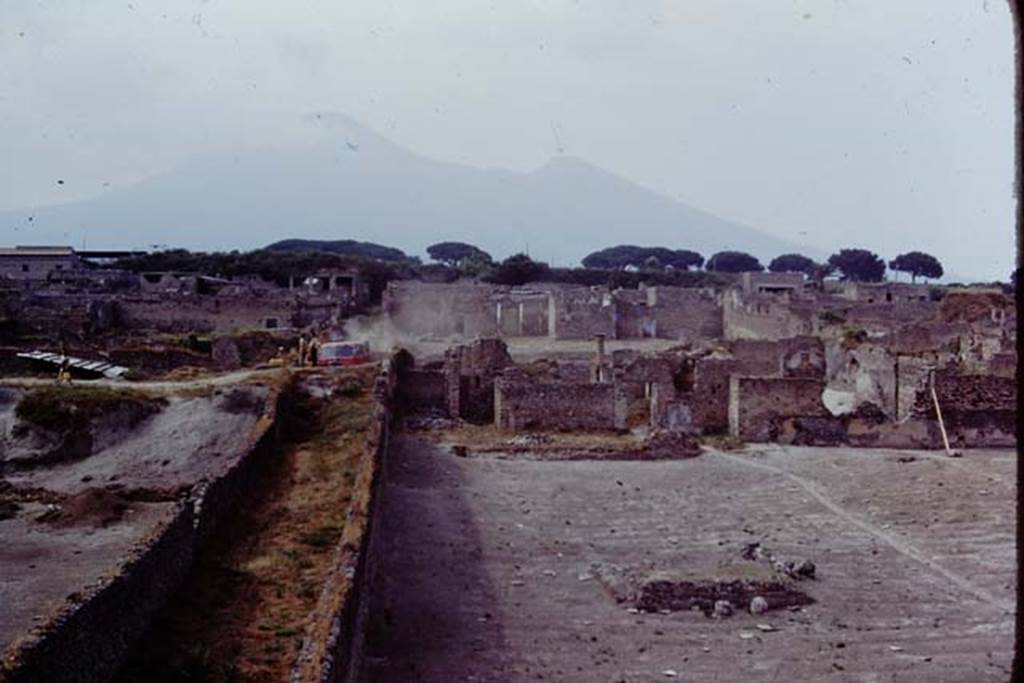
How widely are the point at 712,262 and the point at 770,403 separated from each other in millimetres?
84411

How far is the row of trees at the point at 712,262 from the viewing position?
89.4m

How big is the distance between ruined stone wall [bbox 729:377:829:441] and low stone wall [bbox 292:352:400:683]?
1134 centimetres

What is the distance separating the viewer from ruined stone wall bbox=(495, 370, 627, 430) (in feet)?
90.2

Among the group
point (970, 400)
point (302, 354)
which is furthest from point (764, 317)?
point (302, 354)

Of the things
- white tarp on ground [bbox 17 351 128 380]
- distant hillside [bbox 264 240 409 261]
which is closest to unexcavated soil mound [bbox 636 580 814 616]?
white tarp on ground [bbox 17 351 128 380]

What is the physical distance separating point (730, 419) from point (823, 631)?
1382 cm

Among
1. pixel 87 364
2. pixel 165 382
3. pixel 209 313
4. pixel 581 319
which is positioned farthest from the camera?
pixel 581 319

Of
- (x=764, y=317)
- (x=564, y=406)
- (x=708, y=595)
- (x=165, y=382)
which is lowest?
(x=708, y=595)

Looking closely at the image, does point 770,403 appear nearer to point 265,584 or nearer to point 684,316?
point 265,584

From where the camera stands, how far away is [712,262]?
10888 centimetres

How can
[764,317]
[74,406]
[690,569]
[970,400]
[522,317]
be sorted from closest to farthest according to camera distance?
1. [690,569]
2. [74,406]
3. [970,400]
4. [764,317]
5. [522,317]

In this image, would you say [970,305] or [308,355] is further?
[970,305]

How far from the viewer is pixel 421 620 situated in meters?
13.3

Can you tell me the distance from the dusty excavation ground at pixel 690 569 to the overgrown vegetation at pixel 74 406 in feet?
16.5
